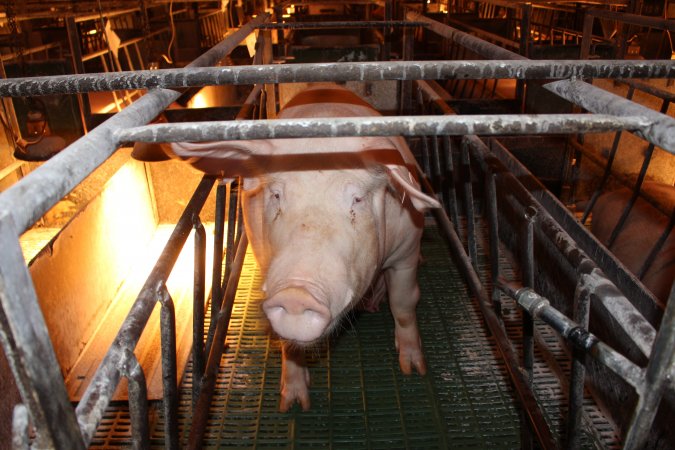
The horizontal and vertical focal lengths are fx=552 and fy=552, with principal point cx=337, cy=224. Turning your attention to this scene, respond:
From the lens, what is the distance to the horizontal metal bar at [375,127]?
1188 mm

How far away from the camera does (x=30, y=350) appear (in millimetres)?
830

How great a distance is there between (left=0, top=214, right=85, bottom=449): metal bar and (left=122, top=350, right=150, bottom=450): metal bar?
28 centimetres

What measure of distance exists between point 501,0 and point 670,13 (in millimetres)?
6348

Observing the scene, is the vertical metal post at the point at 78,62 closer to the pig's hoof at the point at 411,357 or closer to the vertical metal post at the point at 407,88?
the vertical metal post at the point at 407,88

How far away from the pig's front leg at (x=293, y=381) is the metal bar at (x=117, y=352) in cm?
128

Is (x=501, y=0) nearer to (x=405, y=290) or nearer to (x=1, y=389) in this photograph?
(x=405, y=290)

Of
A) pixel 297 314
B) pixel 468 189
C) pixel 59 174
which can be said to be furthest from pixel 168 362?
pixel 468 189

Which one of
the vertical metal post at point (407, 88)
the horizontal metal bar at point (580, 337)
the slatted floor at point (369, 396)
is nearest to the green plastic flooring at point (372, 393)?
the slatted floor at point (369, 396)

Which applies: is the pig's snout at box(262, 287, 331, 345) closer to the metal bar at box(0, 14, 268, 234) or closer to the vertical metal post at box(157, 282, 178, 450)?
the vertical metal post at box(157, 282, 178, 450)

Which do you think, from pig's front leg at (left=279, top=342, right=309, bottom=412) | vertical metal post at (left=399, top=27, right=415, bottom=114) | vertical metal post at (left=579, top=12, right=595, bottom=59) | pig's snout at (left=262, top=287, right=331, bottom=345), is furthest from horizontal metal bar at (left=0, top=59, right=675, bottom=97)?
vertical metal post at (left=579, top=12, right=595, bottom=59)

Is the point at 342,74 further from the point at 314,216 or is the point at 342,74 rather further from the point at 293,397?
the point at 293,397

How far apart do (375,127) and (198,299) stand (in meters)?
1.26

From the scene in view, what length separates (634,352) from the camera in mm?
2209

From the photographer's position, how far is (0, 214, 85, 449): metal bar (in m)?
0.78
